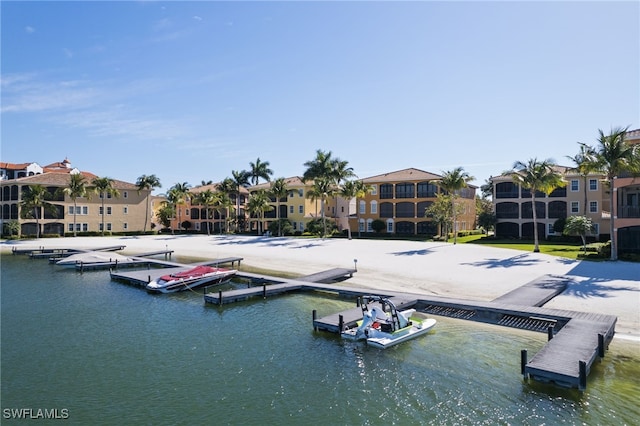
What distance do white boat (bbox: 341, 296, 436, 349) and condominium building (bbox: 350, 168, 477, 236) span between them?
161ft

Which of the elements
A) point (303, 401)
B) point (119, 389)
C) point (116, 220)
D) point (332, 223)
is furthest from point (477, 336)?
point (116, 220)

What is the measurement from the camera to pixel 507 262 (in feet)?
119

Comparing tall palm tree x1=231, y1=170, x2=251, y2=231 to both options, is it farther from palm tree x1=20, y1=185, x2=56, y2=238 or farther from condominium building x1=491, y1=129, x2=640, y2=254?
condominium building x1=491, y1=129, x2=640, y2=254

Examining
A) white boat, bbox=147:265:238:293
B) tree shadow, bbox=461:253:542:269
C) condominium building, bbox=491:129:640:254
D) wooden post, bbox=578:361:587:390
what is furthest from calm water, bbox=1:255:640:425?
condominium building, bbox=491:129:640:254

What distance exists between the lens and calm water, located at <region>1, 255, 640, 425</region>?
1252 cm

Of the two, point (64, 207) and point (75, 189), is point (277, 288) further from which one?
point (64, 207)

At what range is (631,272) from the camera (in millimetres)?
30219

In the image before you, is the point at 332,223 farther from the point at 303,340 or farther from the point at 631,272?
the point at 303,340

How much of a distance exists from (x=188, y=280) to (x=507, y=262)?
26912mm

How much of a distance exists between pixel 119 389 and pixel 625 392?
1695 cm

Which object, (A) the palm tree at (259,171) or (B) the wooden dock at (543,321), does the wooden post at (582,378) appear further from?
(A) the palm tree at (259,171)

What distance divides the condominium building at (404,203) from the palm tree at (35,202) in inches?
2173

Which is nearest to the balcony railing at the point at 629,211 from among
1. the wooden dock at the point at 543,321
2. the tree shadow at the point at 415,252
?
the wooden dock at the point at 543,321

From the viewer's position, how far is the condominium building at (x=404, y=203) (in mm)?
70000
